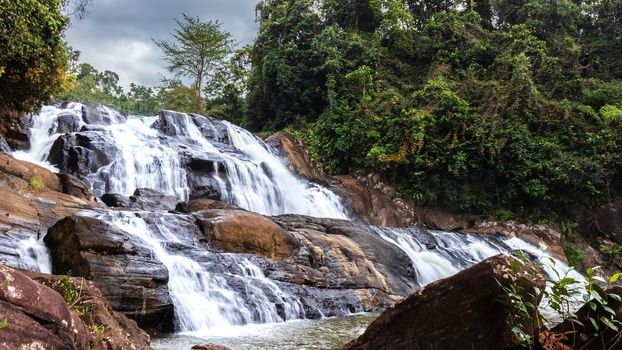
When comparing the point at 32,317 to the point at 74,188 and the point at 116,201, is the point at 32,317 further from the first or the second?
the point at 116,201

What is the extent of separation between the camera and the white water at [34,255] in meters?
6.95

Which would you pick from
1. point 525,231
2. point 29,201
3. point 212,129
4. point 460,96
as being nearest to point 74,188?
point 29,201

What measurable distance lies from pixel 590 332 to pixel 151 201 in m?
11.7

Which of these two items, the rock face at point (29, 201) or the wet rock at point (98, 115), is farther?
the wet rock at point (98, 115)

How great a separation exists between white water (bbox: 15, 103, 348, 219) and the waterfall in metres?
6.32

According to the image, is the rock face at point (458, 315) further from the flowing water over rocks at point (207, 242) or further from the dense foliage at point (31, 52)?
the dense foliage at point (31, 52)

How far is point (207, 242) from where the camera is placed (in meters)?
9.66

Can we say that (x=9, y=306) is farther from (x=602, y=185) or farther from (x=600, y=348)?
(x=602, y=185)

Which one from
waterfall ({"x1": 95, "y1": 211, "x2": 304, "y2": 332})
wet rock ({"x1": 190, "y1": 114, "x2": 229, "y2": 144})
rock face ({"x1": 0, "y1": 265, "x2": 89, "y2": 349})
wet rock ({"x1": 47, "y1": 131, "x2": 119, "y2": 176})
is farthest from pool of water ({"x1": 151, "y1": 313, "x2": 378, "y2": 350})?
wet rock ({"x1": 190, "y1": 114, "x2": 229, "y2": 144})

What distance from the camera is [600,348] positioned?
9.68ft

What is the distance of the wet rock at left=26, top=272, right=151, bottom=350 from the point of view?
144 inches

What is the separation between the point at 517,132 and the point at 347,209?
8491 mm

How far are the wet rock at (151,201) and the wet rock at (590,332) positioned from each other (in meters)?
11.0

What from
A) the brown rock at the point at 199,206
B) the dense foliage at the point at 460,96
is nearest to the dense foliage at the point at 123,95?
the dense foliage at the point at 460,96
